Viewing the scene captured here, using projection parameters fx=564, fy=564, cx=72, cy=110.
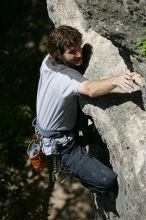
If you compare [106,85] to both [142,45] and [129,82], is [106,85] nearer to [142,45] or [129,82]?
[129,82]

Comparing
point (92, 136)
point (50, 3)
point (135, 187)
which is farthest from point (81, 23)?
point (135, 187)

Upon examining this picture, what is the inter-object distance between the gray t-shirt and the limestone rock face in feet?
0.89

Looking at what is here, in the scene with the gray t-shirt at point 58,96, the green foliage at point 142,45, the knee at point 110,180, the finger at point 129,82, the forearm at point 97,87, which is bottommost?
the knee at point 110,180

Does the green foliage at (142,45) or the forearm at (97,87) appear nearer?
the green foliage at (142,45)

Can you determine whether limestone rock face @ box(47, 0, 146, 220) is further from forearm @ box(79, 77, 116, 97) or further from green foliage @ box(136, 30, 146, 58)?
forearm @ box(79, 77, 116, 97)

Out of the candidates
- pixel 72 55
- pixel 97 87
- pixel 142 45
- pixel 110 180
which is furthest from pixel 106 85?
pixel 110 180

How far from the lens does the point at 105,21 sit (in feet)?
14.8

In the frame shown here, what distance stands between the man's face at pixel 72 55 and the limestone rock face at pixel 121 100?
0.25 meters

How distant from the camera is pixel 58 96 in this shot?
496 centimetres

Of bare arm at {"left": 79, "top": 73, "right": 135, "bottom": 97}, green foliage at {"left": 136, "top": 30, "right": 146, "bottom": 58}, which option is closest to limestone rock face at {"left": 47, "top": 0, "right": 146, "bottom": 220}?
green foliage at {"left": 136, "top": 30, "right": 146, "bottom": 58}

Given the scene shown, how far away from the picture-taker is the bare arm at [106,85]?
4.38 meters

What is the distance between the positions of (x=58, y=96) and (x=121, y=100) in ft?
1.82

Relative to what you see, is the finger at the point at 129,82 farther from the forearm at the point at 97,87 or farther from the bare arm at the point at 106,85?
the forearm at the point at 97,87

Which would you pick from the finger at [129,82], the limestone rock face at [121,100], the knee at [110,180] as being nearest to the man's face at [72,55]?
the limestone rock face at [121,100]
